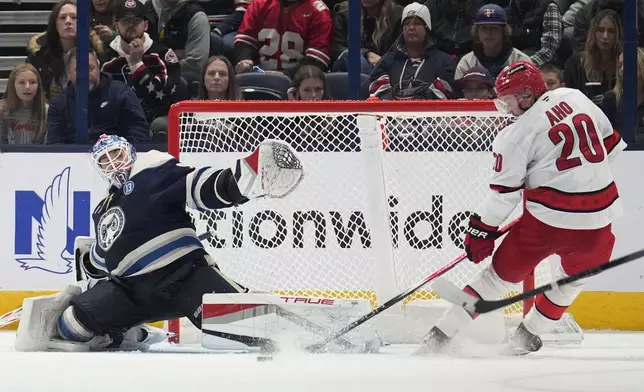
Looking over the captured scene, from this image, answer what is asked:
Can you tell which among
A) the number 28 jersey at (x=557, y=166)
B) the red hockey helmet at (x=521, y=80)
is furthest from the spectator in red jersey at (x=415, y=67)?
the number 28 jersey at (x=557, y=166)

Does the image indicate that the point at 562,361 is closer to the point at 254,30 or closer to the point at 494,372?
the point at 494,372

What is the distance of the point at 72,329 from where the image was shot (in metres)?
4.41

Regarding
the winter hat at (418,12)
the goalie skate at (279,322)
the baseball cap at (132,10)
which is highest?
the baseball cap at (132,10)

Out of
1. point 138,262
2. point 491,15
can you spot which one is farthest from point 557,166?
point 491,15

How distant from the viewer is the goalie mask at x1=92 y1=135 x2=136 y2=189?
14.6 ft

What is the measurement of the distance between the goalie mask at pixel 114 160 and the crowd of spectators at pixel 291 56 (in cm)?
120

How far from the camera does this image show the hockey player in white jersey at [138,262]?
438 centimetres

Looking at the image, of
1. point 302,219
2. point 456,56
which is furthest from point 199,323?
point 456,56

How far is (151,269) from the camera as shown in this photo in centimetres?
439

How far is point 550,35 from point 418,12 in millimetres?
711

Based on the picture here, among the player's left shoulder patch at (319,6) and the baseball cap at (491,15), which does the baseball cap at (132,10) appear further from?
the baseball cap at (491,15)

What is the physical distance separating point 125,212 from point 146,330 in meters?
0.58

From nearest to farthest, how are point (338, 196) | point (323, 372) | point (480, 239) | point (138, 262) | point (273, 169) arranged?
point (323, 372) < point (273, 169) < point (480, 239) < point (138, 262) < point (338, 196)

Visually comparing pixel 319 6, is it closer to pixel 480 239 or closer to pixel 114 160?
pixel 114 160
